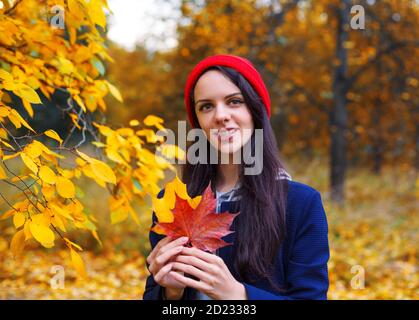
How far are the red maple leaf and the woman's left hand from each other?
4cm

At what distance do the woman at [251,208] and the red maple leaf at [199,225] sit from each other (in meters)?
0.05

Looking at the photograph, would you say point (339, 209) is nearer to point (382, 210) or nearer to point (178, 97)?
point (382, 210)

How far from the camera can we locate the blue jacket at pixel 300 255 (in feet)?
4.62

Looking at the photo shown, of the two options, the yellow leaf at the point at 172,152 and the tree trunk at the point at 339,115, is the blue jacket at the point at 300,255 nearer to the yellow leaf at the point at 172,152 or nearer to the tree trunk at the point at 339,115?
the yellow leaf at the point at 172,152

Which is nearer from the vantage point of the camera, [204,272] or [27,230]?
[204,272]

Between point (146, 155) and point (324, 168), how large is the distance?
11.4 meters

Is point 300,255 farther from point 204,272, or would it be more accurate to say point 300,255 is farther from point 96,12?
point 96,12

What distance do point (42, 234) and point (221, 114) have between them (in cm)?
66

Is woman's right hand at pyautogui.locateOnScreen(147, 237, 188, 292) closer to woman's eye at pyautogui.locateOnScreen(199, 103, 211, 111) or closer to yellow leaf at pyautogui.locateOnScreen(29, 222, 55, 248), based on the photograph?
yellow leaf at pyautogui.locateOnScreen(29, 222, 55, 248)

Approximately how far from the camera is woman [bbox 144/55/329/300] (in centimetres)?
141

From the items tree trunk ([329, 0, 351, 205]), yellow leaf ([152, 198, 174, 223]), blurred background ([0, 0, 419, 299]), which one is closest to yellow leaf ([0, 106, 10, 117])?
yellow leaf ([152, 198, 174, 223])

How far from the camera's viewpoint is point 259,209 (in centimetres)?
153

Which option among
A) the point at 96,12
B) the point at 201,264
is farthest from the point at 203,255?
the point at 96,12

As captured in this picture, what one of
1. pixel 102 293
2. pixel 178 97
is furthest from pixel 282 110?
pixel 102 293
